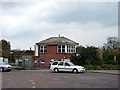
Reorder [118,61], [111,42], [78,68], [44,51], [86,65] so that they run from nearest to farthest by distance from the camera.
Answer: [78,68], [86,65], [118,61], [44,51], [111,42]

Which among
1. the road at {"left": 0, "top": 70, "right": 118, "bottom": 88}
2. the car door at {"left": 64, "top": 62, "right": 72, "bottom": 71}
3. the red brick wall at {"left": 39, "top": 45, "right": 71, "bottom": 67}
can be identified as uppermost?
the red brick wall at {"left": 39, "top": 45, "right": 71, "bottom": 67}

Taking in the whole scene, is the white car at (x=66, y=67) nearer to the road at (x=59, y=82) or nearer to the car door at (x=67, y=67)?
Answer: the car door at (x=67, y=67)

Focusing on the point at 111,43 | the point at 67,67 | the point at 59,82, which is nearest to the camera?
the point at 59,82

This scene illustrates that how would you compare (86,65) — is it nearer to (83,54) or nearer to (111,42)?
(83,54)

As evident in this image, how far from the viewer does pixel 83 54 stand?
3011cm

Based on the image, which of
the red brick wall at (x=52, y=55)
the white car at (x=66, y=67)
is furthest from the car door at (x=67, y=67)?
the red brick wall at (x=52, y=55)

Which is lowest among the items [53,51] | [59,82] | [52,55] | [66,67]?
[59,82]

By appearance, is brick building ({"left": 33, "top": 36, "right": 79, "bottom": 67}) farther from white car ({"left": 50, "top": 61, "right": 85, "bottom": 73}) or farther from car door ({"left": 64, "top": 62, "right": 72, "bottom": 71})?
car door ({"left": 64, "top": 62, "right": 72, "bottom": 71})

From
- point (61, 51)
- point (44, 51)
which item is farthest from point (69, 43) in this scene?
point (44, 51)

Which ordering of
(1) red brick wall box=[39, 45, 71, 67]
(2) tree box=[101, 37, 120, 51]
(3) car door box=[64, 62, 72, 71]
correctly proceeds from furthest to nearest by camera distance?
(2) tree box=[101, 37, 120, 51]
(1) red brick wall box=[39, 45, 71, 67]
(3) car door box=[64, 62, 72, 71]

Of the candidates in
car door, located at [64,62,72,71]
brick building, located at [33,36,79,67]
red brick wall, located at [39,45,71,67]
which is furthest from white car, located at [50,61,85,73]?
red brick wall, located at [39,45,71,67]

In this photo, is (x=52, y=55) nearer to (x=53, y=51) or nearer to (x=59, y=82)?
(x=53, y=51)

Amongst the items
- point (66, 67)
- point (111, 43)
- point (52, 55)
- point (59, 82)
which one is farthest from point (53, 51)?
point (111, 43)

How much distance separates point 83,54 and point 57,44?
8029 mm
